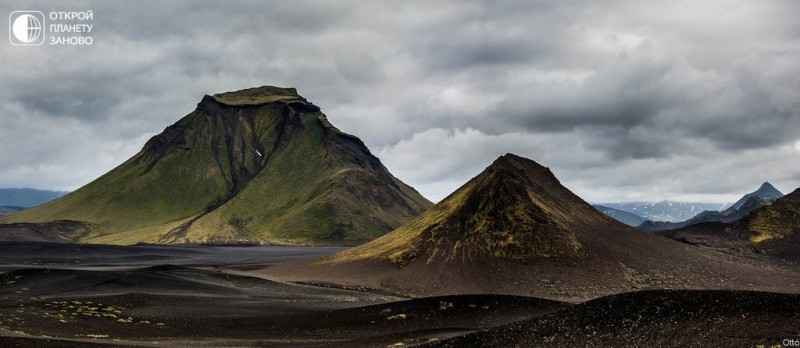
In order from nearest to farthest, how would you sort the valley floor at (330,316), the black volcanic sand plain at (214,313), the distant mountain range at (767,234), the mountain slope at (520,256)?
1. the valley floor at (330,316)
2. the black volcanic sand plain at (214,313)
3. the mountain slope at (520,256)
4. the distant mountain range at (767,234)

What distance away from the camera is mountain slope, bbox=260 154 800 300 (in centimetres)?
7269

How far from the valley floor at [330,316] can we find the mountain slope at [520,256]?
339 inches

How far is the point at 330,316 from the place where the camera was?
162ft

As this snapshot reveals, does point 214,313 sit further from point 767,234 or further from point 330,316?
point 767,234

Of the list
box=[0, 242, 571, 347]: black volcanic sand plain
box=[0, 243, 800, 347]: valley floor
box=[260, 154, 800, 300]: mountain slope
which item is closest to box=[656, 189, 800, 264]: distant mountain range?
box=[260, 154, 800, 300]: mountain slope

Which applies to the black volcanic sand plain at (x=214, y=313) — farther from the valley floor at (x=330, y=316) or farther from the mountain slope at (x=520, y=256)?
the mountain slope at (x=520, y=256)

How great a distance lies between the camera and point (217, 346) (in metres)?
36.4

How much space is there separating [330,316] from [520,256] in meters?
35.3

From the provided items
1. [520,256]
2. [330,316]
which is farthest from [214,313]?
[520,256]

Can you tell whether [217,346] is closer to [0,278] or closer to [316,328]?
[316,328]

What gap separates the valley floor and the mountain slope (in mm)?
8623

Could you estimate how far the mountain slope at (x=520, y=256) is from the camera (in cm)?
7269

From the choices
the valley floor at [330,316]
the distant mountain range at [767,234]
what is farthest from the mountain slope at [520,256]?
the distant mountain range at [767,234]

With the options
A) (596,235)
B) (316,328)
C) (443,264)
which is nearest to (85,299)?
(316,328)
